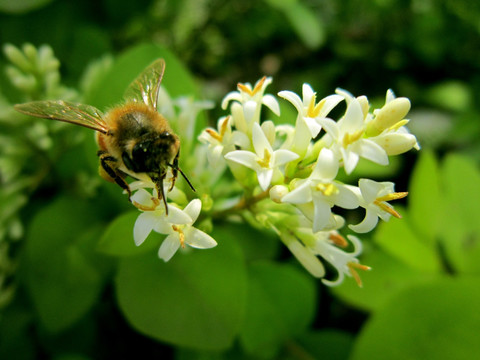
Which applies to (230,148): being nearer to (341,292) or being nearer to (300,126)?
(300,126)

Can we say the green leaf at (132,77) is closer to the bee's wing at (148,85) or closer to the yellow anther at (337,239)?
the bee's wing at (148,85)

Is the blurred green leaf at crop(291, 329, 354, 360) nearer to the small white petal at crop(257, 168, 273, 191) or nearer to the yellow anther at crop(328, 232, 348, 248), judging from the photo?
the yellow anther at crop(328, 232, 348, 248)

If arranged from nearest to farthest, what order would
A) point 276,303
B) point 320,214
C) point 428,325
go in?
point 320,214
point 428,325
point 276,303

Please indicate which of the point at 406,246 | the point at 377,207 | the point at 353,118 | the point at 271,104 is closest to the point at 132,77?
the point at 271,104

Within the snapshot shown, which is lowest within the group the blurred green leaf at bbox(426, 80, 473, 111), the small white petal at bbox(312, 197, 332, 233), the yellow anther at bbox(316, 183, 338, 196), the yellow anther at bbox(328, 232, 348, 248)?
the blurred green leaf at bbox(426, 80, 473, 111)

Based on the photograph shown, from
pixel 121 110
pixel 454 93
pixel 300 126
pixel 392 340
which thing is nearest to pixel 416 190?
pixel 392 340

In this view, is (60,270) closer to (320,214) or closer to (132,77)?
(132,77)

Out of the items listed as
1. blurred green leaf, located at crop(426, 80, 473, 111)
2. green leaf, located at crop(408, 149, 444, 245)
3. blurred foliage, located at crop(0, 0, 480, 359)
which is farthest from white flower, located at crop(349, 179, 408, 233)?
blurred green leaf, located at crop(426, 80, 473, 111)

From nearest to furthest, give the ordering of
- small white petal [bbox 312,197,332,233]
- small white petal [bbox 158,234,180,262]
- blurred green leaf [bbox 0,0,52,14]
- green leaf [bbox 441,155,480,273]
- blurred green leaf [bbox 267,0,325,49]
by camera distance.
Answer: small white petal [bbox 312,197,332,233] → small white petal [bbox 158,234,180,262] → blurred green leaf [bbox 0,0,52,14] → green leaf [bbox 441,155,480,273] → blurred green leaf [bbox 267,0,325,49]
